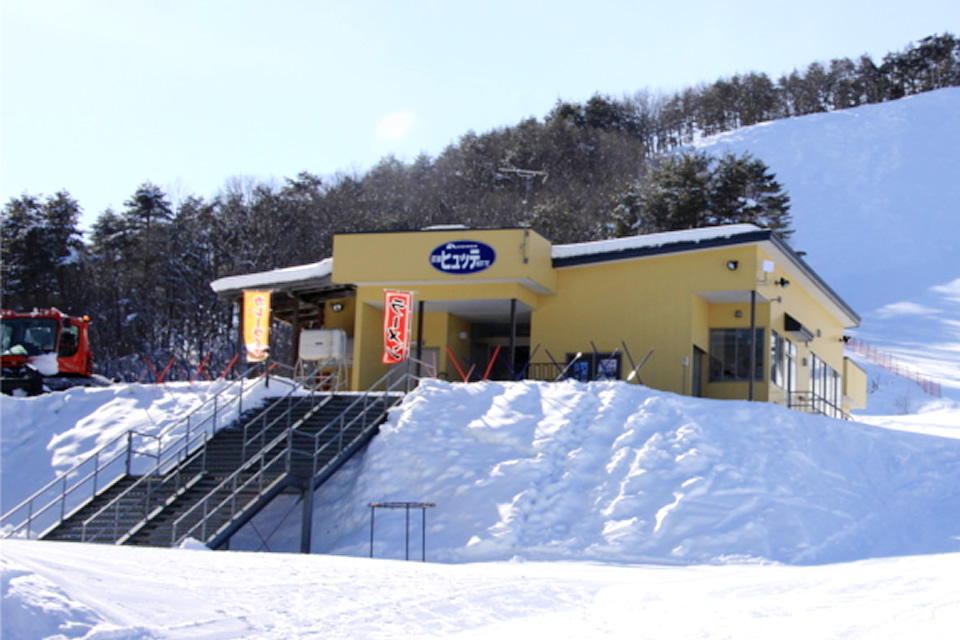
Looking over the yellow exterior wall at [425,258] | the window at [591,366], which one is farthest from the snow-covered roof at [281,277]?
the window at [591,366]

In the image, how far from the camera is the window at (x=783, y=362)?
2662 centimetres

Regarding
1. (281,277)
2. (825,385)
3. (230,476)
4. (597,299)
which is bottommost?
(230,476)

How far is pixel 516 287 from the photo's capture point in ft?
83.9

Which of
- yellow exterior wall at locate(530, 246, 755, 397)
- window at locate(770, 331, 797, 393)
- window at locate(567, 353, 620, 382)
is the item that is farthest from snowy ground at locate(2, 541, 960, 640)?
window at locate(770, 331, 797, 393)

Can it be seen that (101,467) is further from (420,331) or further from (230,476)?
(420,331)

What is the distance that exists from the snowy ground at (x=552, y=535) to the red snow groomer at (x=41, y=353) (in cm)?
244

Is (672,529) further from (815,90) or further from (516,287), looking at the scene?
(815,90)

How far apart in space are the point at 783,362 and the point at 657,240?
5169 millimetres

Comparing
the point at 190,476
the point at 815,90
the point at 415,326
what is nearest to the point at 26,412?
the point at 190,476

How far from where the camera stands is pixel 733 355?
2620 cm

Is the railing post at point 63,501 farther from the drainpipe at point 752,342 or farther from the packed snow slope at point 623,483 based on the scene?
the drainpipe at point 752,342

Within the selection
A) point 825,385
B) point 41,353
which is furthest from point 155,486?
point 825,385

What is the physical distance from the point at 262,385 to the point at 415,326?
472 centimetres

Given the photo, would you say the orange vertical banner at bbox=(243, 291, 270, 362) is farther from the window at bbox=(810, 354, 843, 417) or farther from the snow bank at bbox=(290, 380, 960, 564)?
the window at bbox=(810, 354, 843, 417)
